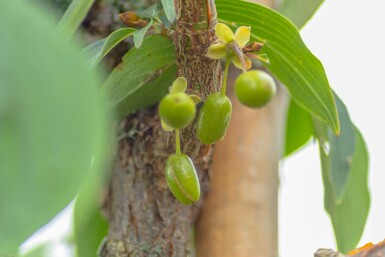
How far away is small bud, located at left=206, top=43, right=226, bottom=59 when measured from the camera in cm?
52

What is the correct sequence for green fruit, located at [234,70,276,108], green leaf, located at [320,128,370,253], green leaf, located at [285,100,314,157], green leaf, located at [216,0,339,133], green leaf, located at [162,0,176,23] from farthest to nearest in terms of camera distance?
green leaf, located at [285,100,314,157] < green leaf, located at [320,128,370,253] < green leaf, located at [216,0,339,133] < green leaf, located at [162,0,176,23] < green fruit, located at [234,70,276,108]

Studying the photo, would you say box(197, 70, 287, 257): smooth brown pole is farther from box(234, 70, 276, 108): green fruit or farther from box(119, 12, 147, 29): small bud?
box(234, 70, 276, 108): green fruit

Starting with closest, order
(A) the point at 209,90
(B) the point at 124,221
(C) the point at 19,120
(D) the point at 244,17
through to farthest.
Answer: (C) the point at 19,120 < (A) the point at 209,90 < (D) the point at 244,17 < (B) the point at 124,221

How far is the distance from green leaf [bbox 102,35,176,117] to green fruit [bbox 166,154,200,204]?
0.16 meters

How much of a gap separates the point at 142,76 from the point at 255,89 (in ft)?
0.96

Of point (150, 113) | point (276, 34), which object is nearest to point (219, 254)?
point (150, 113)

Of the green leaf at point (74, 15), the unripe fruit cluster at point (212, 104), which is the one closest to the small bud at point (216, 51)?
the unripe fruit cluster at point (212, 104)

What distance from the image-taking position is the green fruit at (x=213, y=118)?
1.57 ft

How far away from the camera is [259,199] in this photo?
2.76 ft

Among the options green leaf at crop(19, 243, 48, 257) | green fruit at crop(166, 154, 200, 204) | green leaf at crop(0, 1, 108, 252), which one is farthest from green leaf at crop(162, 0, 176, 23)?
green leaf at crop(19, 243, 48, 257)

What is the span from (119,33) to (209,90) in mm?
99

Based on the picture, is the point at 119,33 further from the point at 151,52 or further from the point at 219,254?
the point at 219,254

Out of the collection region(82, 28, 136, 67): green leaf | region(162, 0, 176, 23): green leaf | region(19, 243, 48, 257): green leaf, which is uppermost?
region(162, 0, 176, 23): green leaf

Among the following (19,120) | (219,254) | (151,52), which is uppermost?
(19,120)
